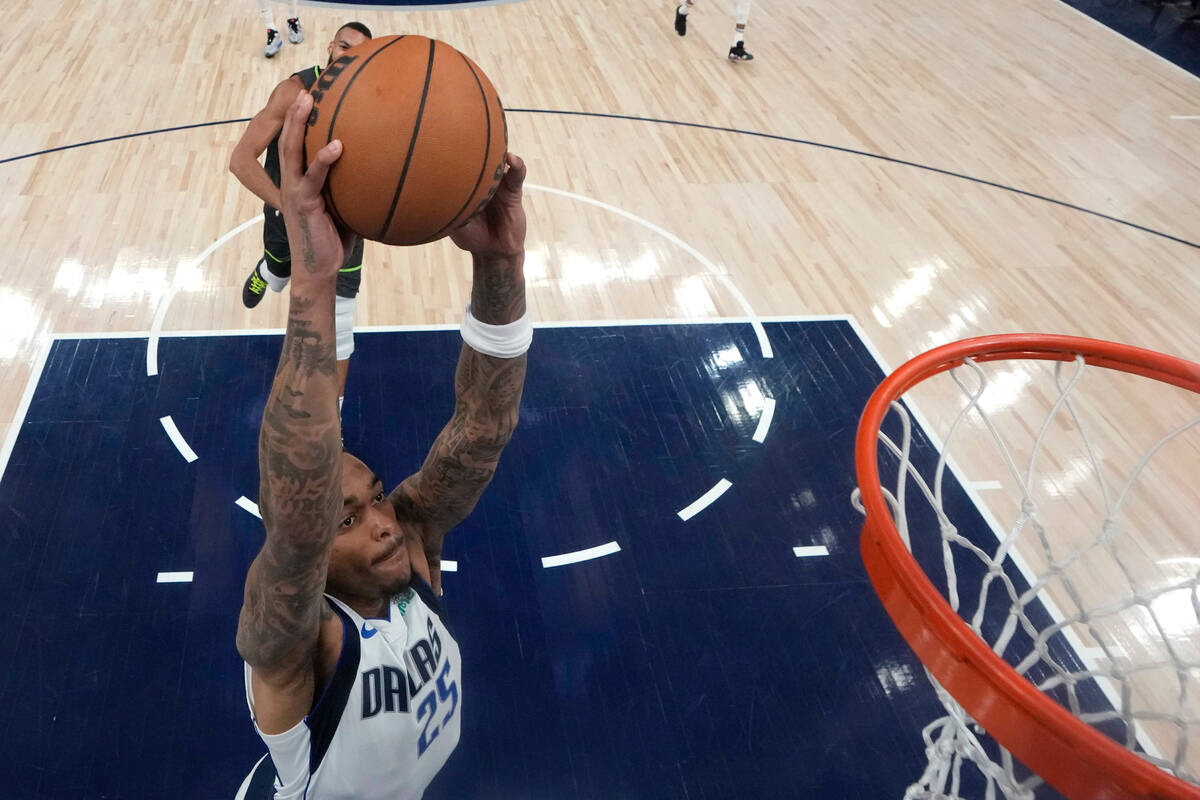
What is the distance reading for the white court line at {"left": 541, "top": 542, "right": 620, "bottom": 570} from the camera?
3.77 m

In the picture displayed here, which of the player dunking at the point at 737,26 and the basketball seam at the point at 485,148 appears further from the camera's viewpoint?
the player dunking at the point at 737,26

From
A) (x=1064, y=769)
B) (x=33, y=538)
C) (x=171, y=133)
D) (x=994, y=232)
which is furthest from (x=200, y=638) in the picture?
(x=994, y=232)

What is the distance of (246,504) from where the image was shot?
12.6ft

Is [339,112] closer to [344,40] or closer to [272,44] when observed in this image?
[344,40]

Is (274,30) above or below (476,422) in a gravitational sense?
below

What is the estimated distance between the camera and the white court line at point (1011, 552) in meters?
3.41

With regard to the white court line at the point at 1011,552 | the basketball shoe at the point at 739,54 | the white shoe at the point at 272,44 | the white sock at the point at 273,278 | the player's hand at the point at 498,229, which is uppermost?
the player's hand at the point at 498,229

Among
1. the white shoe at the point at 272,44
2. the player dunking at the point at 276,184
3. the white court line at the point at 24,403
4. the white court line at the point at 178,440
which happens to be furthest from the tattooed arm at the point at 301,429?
the white shoe at the point at 272,44

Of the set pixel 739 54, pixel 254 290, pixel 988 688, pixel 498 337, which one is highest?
pixel 498 337

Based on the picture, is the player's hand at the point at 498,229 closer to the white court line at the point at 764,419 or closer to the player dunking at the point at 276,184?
the player dunking at the point at 276,184

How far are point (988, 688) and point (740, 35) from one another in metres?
7.39

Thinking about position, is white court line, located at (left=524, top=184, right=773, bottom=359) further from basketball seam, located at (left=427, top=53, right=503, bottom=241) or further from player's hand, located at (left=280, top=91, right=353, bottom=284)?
player's hand, located at (left=280, top=91, right=353, bottom=284)

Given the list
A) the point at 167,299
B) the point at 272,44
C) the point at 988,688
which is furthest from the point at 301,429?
the point at 272,44

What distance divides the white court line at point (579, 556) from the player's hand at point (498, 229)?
2.20 metres
